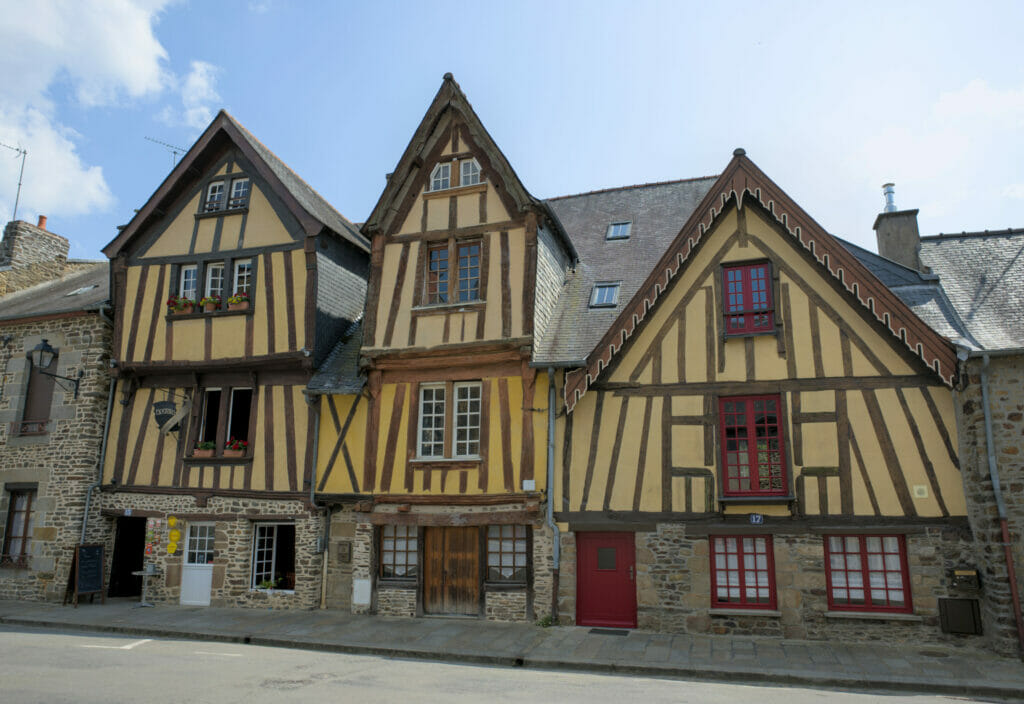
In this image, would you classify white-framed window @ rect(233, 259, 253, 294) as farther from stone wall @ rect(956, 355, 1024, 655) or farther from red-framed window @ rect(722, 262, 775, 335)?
stone wall @ rect(956, 355, 1024, 655)

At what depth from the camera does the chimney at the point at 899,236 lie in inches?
534

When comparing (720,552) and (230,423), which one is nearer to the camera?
(720,552)

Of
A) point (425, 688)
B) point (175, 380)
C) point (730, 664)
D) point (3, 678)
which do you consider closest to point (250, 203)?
point (175, 380)

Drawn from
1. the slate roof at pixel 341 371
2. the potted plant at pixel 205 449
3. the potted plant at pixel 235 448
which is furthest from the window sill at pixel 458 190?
the potted plant at pixel 205 449

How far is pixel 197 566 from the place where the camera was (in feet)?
46.8

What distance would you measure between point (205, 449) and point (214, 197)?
5540mm

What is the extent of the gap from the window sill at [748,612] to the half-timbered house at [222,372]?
7248mm

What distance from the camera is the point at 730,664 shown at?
9555 mm

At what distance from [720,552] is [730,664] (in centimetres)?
230

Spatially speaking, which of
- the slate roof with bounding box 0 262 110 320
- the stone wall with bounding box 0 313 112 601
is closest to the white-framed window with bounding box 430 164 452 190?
the slate roof with bounding box 0 262 110 320

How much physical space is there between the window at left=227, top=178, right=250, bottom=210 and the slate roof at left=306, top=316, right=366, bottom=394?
3648 millimetres

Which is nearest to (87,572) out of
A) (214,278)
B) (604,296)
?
(214,278)

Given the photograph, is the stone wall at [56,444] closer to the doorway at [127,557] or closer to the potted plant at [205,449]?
the doorway at [127,557]

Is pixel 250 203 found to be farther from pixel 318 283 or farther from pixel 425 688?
pixel 425 688
